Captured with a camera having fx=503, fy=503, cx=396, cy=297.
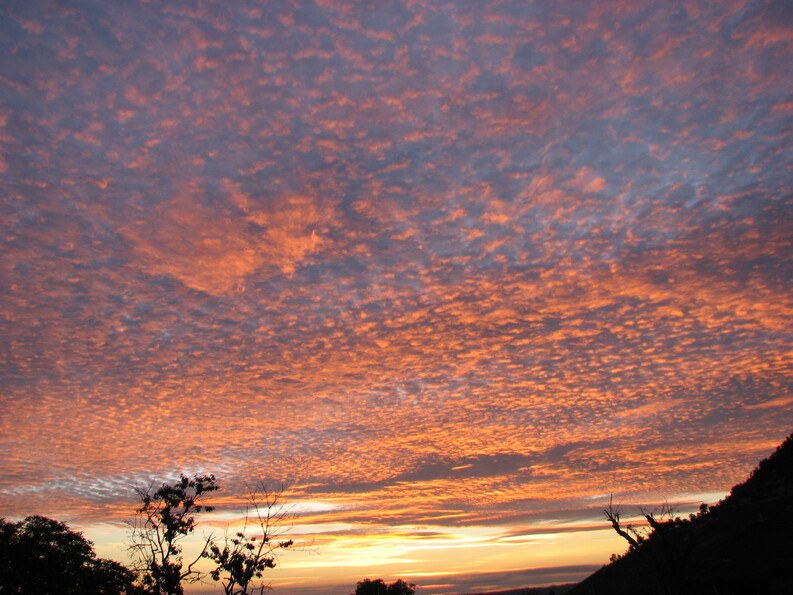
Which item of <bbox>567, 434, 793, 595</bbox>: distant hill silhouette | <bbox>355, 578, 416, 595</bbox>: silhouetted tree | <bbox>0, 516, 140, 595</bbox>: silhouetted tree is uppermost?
<bbox>0, 516, 140, 595</bbox>: silhouetted tree

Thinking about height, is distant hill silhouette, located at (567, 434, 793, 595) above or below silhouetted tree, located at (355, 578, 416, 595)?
above

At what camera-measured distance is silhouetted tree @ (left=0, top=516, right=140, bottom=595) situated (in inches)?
2062

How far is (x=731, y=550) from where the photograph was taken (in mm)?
40531

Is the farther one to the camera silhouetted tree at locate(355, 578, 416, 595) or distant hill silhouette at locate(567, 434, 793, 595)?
silhouetted tree at locate(355, 578, 416, 595)

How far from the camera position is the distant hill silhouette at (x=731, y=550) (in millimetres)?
30859

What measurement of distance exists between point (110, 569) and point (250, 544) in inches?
1301

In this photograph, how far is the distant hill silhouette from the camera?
3086cm

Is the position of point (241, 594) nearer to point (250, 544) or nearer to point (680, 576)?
point (250, 544)

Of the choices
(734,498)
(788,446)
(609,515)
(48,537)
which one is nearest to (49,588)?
(48,537)

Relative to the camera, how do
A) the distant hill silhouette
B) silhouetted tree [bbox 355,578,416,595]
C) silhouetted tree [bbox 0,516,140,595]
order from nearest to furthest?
the distant hill silhouette, silhouetted tree [bbox 0,516,140,595], silhouetted tree [bbox 355,578,416,595]

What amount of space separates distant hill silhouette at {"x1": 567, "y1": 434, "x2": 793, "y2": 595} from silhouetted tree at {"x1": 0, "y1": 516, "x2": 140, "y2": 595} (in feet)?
184

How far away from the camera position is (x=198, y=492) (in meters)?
43.6

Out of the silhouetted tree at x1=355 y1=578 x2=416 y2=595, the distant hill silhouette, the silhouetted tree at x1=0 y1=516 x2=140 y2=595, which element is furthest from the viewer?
the silhouetted tree at x1=355 y1=578 x2=416 y2=595

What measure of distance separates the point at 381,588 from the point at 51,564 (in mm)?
74245
